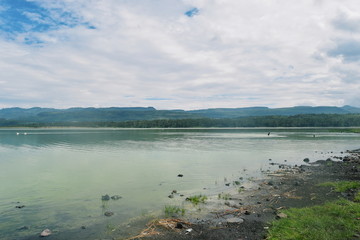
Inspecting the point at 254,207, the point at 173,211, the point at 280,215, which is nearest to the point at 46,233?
the point at 173,211

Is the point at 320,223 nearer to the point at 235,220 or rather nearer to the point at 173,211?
the point at 235,220

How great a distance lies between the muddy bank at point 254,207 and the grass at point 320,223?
2.50ft

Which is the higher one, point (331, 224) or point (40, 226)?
point (331, 224)

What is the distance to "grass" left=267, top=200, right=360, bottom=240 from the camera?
10633 millimetres

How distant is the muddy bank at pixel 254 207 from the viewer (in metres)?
12.3

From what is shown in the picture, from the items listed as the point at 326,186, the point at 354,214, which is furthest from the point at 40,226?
the point at 326,186

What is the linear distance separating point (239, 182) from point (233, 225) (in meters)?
11.7

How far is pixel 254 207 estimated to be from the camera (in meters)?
16.1

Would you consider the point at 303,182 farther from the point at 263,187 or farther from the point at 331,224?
the point at 331,224

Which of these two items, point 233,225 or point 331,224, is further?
point 233,225

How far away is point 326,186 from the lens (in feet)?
66.2

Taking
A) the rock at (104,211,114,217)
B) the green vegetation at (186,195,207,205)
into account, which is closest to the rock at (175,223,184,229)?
the green vegetation at (186,195,207,205)

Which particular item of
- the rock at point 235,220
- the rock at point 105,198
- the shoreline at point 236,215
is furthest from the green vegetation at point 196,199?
the rock at point 105,198

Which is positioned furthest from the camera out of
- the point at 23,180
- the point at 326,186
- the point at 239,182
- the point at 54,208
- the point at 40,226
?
the point at 23,180
